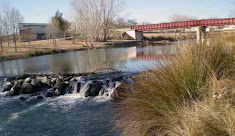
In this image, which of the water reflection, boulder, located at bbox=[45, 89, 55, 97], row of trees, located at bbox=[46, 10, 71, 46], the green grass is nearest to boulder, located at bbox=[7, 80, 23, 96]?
boulder, located at bbox=[45, 89, 55, 97]

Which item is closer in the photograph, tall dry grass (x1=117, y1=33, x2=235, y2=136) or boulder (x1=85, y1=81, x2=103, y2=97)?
tall dry grass (x1=117, y1=33, x2=235, y2=136)

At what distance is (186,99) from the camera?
377 centimetres

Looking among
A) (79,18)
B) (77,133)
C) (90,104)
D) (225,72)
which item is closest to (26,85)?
(90,104)

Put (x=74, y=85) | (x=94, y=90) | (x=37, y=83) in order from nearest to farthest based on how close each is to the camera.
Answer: (x=94, y=90) → (x=74, y=85) → (x=37, y=83)

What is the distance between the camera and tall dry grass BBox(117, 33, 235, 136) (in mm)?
2990

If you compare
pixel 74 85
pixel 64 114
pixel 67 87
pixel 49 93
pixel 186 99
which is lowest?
pixel 64 114

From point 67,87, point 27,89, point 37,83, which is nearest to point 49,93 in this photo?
point 67,87

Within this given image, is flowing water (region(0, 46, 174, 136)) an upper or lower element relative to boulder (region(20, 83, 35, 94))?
lower

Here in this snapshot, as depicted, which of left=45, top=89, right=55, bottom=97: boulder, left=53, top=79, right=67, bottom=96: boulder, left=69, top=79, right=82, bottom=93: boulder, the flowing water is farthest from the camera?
left=69, top=79, right=82, bottom=93: boulder

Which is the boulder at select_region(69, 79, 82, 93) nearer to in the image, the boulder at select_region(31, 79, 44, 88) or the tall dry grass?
the boulder at select_region(31, 79, 44, 88)

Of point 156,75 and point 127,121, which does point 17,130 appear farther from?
point 156,75

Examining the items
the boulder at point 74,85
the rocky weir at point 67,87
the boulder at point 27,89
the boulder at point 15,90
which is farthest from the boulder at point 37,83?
the boulder at point 74,85

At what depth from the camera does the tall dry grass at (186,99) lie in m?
2.99

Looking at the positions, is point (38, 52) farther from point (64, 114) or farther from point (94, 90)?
point (64, 114)
